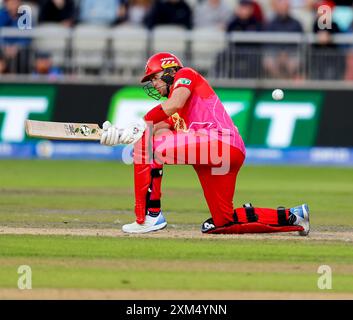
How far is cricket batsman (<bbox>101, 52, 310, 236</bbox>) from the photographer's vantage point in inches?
425

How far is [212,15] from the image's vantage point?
23.6 metres

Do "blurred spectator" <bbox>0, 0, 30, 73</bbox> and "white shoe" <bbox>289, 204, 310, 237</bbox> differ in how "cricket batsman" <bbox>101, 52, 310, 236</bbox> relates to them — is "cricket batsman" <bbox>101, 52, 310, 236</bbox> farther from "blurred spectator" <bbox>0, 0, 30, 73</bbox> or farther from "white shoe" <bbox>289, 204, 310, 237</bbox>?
"blurred spectator" <bbox>0, 0, 30, 73</bbox>

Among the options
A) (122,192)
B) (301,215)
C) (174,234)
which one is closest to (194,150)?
(174,234)

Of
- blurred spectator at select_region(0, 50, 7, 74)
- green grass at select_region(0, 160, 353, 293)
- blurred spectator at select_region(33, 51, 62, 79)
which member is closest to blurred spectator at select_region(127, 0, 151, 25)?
blurred spectator at select_region(33, 51, 62, 79)

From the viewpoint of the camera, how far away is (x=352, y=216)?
1386 cm

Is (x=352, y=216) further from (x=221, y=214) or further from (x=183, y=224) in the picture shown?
(x=221, y=214)

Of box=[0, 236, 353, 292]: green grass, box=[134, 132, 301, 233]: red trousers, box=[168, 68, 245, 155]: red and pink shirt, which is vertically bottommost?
box=[0, 236, 353, 292]: green grass

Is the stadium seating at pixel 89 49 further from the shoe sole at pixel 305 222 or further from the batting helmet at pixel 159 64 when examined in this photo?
the shoe sole at pixel 305 222

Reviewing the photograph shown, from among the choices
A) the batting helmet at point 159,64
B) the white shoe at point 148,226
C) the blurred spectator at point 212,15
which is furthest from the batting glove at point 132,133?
the blurred spectator at point 212,15

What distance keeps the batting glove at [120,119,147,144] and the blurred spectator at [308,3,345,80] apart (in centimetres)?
1216

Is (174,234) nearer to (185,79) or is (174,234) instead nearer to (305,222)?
(305,222)

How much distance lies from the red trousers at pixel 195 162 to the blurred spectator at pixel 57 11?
42.5 feet

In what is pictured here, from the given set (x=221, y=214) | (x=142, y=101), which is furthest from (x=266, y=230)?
(x=142, y=101)

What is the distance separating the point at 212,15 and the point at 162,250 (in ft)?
45.8
